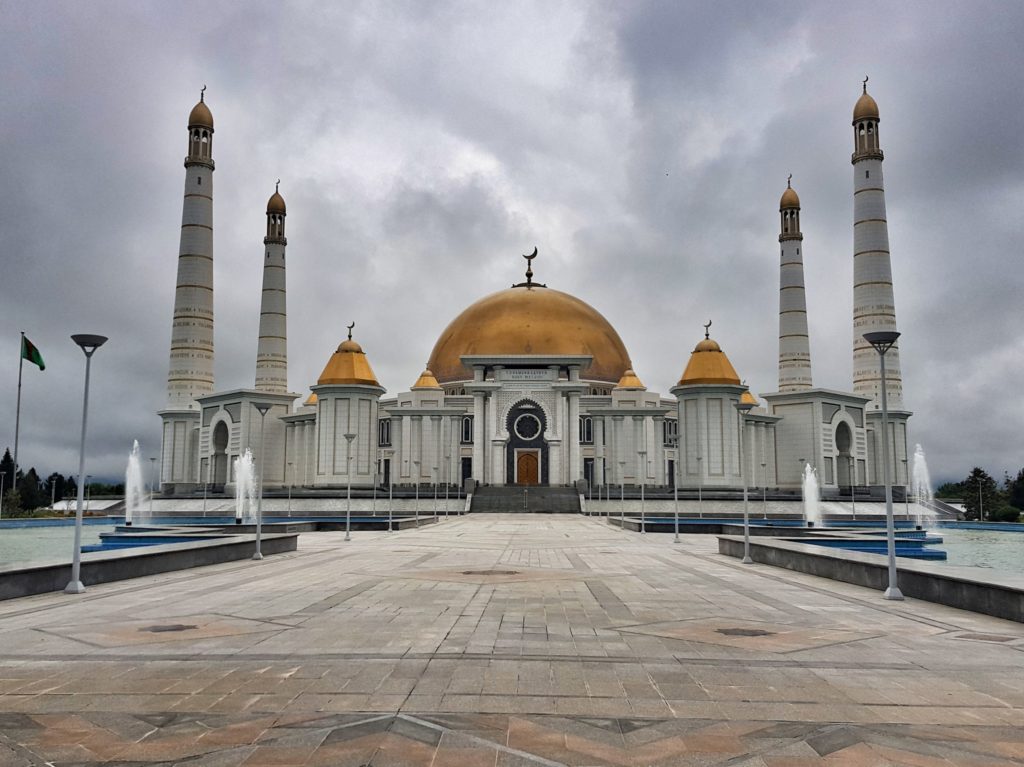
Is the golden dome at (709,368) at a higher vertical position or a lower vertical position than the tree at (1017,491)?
higher

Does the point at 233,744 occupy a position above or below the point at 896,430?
below

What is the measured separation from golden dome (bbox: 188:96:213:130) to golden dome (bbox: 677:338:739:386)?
3850 cm

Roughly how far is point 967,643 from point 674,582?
241 inches

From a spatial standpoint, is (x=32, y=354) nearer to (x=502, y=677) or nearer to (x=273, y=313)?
(x=273, y=313)

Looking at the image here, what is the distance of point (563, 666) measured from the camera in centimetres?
782

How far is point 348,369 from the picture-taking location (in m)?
57.8

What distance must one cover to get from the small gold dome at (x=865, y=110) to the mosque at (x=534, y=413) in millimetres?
89

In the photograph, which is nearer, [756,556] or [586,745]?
[586,745]

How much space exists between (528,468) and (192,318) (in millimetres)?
25932

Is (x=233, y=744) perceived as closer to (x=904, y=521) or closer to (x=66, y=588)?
(x=66, y=588)

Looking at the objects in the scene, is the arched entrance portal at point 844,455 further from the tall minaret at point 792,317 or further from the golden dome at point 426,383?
the golden dome at point 426,383

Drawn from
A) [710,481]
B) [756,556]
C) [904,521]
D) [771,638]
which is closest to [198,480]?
[710,481]

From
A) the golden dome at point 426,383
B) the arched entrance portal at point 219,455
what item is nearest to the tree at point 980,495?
the golden dome at point 426,383

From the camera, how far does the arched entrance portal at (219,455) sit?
6116cm
